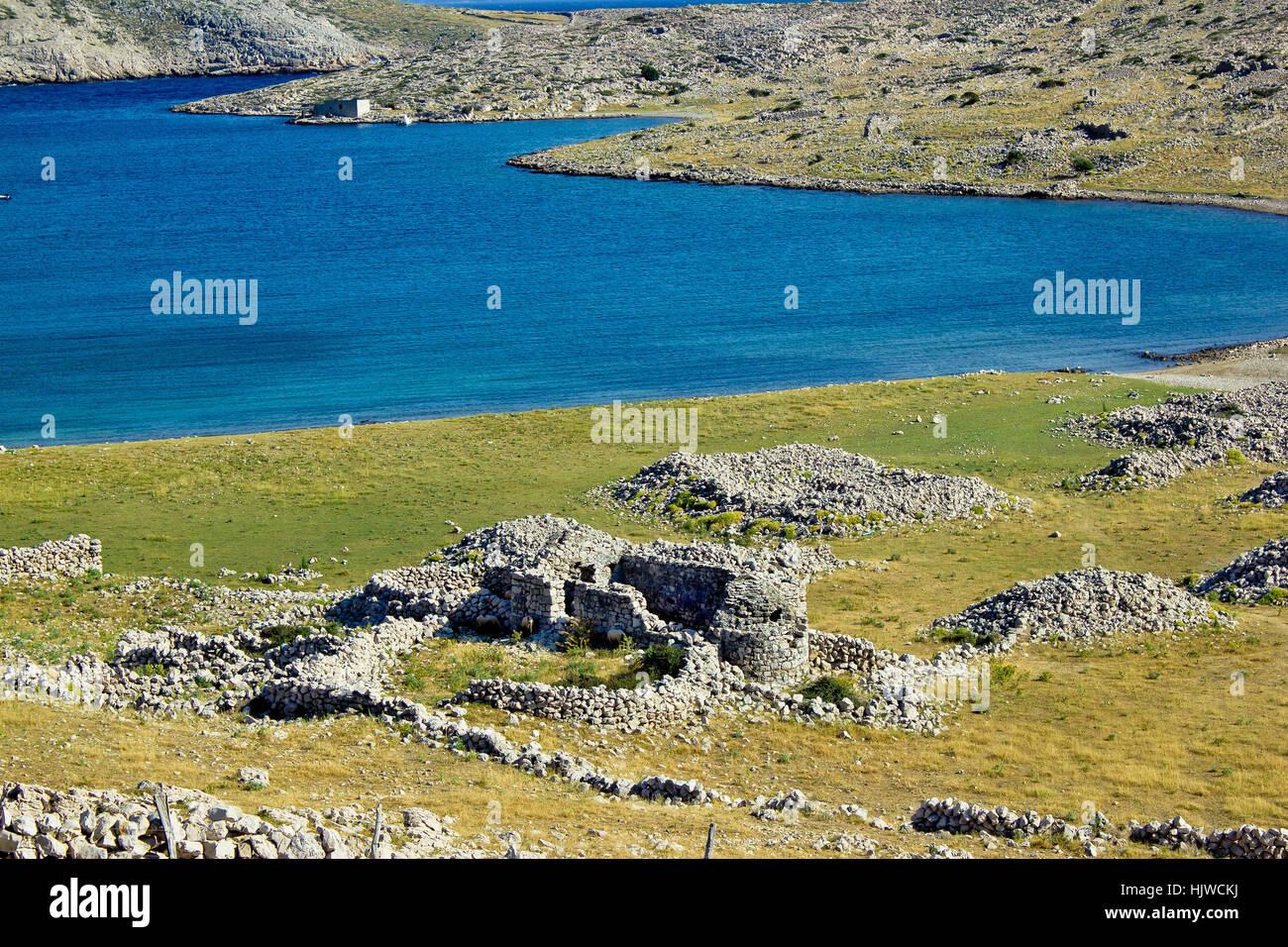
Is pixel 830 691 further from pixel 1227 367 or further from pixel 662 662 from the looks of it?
pixel 1227 367

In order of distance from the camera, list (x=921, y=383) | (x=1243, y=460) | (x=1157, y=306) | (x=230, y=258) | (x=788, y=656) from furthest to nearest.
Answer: (x=230, y=258) < (x=1157, y=306) < (x=921, y=383) < (x=1243, y=460) < (x=788, y=656)

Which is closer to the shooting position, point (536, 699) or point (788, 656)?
point (536, 699)

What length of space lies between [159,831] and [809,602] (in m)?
24.5

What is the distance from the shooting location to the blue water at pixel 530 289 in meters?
77.8

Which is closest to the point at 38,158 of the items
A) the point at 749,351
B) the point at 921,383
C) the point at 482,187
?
the point at 482,187

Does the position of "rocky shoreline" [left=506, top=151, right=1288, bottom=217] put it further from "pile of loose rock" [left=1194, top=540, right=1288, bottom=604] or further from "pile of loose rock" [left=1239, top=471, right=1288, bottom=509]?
"pile of loose rock" [left=1194, top=540, right=1288, bottom=604]

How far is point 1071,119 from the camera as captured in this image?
479 feet

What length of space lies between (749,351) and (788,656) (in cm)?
5373

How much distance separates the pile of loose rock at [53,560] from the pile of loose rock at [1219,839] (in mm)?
32001

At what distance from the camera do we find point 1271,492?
163 feet

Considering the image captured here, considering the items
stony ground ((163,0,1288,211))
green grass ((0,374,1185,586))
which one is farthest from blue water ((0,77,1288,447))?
green grass ((0,374,1185,586))

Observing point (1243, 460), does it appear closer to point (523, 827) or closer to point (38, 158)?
point (523, 827)

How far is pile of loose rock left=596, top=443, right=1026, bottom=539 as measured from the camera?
4700 cm
